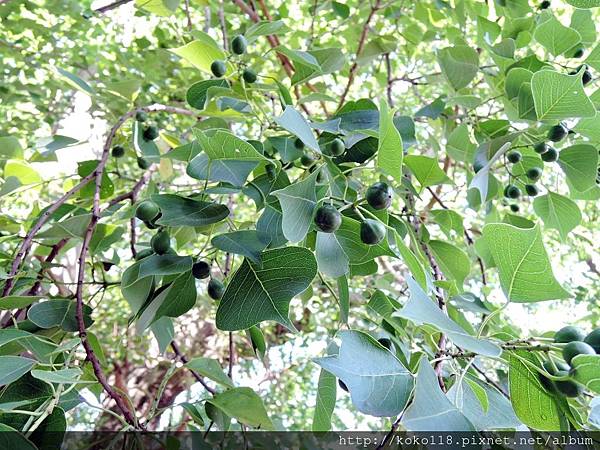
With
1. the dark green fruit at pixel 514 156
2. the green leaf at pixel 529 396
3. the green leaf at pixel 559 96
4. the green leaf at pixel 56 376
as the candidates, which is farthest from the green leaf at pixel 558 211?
the green leaf at pixel 56 376

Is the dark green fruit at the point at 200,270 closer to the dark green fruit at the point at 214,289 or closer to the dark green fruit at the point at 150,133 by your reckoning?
the dark green fruit at the point at 214,289

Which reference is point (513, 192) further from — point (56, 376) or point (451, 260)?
point (56, 376)

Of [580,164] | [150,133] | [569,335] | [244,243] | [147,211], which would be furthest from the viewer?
[150,133]

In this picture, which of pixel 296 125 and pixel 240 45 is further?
pixel 240 45

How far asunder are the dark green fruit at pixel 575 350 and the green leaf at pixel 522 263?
0.23ft

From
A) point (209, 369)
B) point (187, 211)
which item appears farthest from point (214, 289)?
point (187, 211)

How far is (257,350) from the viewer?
3.73 ft

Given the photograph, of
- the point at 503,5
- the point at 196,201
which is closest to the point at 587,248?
the point at 503,5

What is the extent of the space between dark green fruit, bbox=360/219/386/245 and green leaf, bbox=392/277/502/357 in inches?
7.0

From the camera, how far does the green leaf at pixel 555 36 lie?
1241 mm

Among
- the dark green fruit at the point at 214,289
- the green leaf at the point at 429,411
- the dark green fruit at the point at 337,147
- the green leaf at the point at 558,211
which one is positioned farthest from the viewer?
the green leaf at the point at 558,211

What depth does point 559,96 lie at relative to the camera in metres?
0.96

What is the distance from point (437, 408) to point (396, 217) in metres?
0.58

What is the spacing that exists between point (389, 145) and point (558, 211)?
89 centimetres
